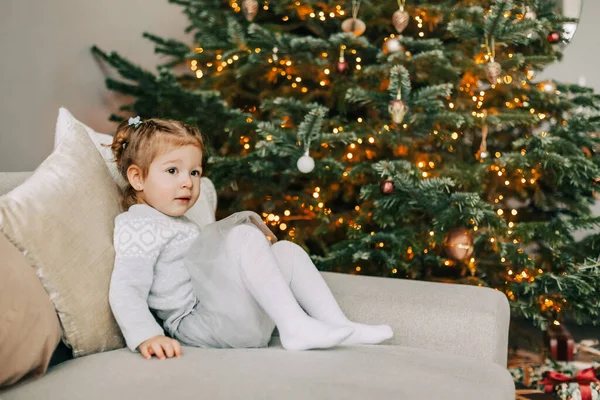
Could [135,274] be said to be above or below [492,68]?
below

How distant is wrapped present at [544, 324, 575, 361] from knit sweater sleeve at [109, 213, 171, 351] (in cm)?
199

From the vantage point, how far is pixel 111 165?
5.19ft

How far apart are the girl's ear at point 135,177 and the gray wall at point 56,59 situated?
0.76 meters

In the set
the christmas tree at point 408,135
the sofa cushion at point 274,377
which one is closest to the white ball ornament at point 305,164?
the christmas tree at point 408,135

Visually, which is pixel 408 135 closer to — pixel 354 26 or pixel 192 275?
pixel 354 26

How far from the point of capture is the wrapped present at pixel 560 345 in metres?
2.69

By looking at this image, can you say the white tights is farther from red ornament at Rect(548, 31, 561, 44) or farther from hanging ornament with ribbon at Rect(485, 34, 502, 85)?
red ornament at Rect(548, 31, 561, 44)

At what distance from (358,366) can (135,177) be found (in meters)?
0.76

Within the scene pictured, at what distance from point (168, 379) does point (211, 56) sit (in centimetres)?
204

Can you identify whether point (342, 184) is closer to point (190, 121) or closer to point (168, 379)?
point (190, 121)

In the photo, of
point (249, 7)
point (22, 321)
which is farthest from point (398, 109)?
point (22, 321)

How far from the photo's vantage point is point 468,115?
2.37 metres

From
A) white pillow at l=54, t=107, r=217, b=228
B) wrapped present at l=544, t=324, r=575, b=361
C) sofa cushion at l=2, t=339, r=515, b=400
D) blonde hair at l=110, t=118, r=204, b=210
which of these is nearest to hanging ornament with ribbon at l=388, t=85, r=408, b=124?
white pillow at l=54, t=107, r=217, b=228

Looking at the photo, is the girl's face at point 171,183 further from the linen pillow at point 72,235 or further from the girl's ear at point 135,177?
the linen pillow at point 72,235
